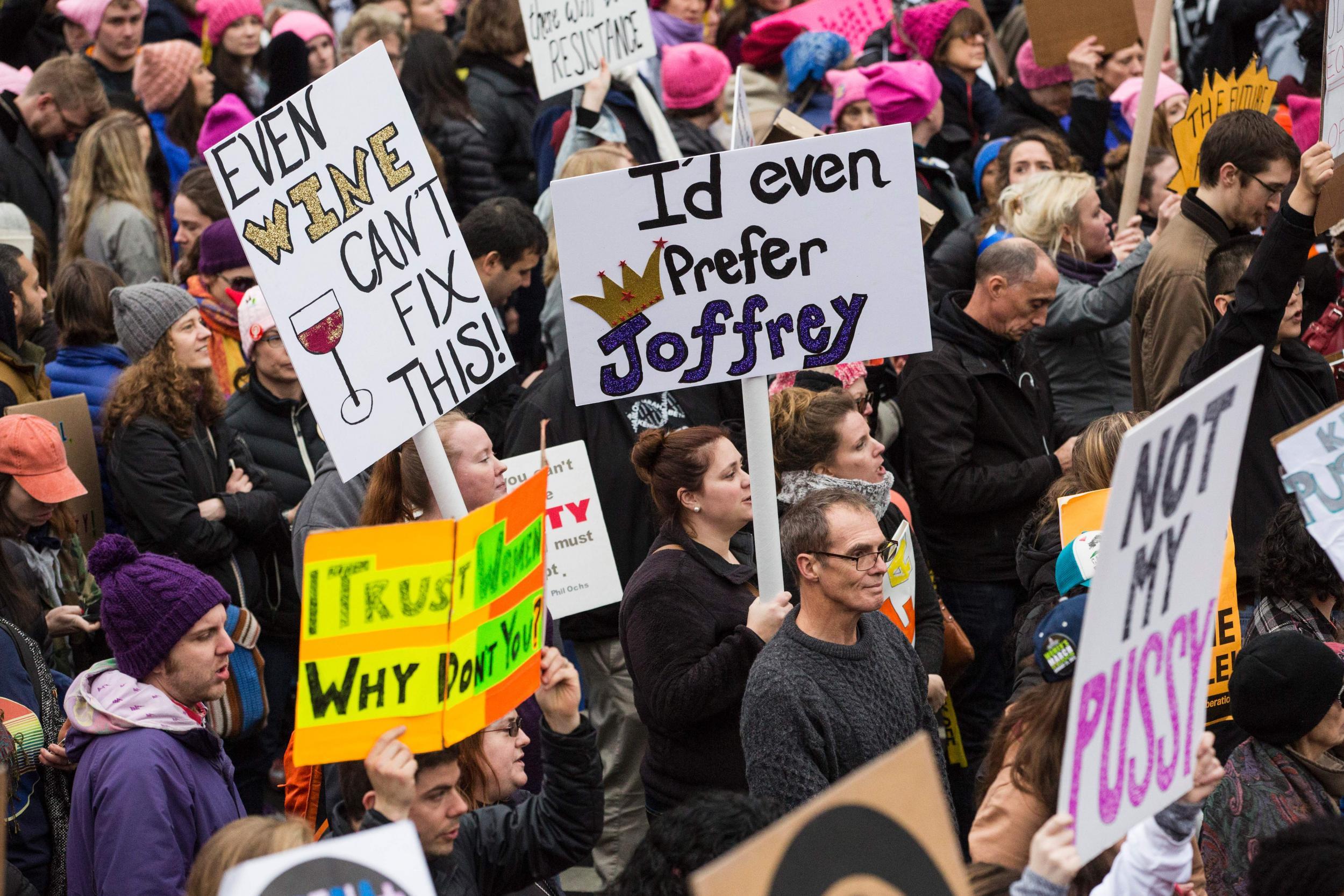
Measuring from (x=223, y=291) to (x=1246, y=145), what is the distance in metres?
4.07

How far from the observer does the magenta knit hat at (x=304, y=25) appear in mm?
9734

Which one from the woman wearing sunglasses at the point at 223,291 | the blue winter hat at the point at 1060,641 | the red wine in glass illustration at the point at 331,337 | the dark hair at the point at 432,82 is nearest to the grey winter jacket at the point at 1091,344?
the blue winter hat at the point at 1060,641

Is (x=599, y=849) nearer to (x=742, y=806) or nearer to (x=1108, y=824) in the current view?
(x=742, y=806)

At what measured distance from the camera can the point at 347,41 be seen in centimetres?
948

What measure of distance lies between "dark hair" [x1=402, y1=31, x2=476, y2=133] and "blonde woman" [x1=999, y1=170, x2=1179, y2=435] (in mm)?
3305

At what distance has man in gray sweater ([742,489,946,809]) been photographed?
3.91m

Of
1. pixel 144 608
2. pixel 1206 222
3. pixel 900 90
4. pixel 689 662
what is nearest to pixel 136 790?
pixel 144 608

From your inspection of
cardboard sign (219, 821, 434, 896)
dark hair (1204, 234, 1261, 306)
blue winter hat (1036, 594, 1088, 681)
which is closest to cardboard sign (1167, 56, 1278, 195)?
dark hair (1204, 234, 1261, 306)

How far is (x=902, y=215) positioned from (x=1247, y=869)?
182 cm

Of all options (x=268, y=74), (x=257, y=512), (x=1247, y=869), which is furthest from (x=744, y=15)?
(x=1247, y=869)

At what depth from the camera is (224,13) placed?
9.50 m

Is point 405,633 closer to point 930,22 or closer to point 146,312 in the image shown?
point 146,312

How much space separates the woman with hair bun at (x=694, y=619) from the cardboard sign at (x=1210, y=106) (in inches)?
126

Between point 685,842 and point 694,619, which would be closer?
point 685,842
